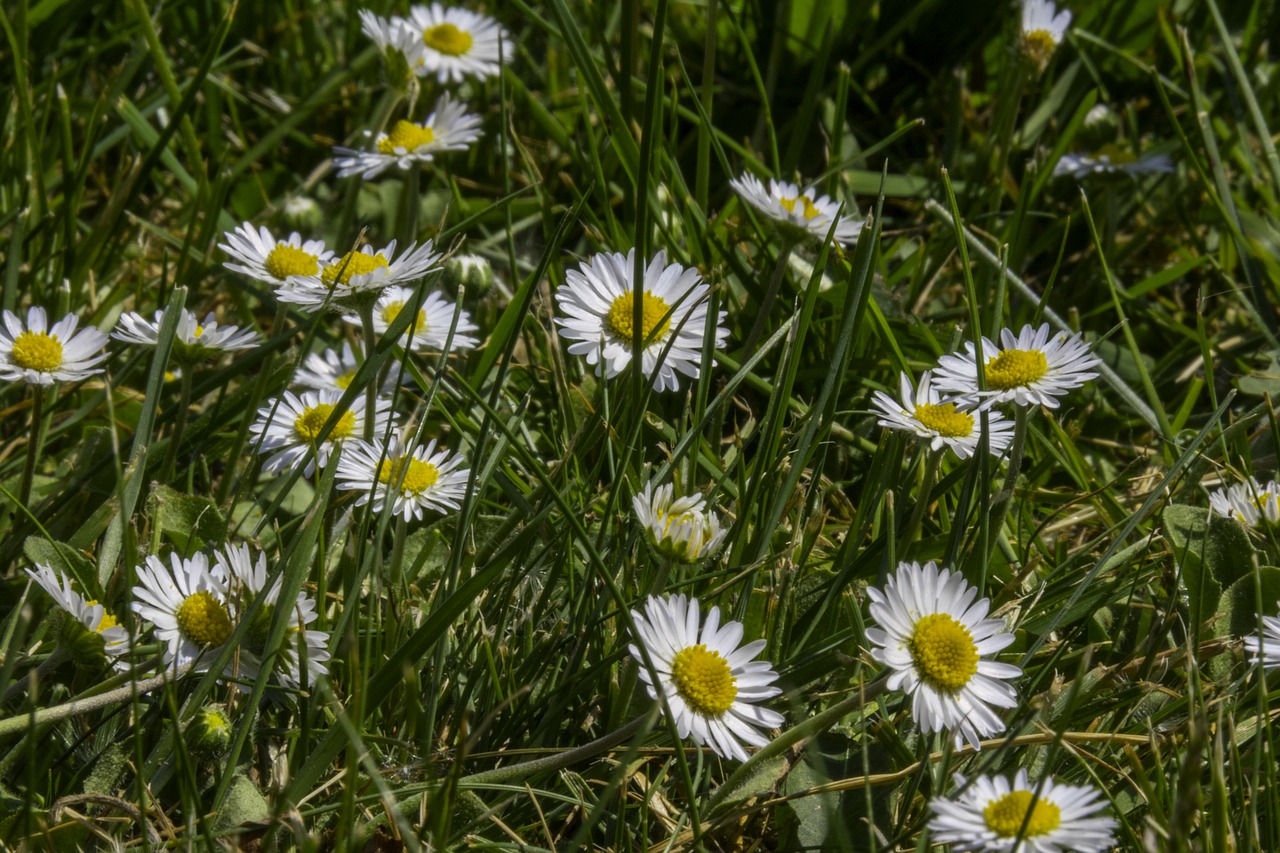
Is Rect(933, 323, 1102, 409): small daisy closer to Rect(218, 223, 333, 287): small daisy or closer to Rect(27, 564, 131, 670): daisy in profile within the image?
Rect(218, 223, 333, 287): small daisy

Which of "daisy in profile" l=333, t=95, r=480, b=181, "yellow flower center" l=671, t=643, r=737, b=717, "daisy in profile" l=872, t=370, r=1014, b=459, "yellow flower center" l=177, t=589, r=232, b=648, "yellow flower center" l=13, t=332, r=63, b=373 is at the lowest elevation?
"yellow flower center" l=177, t=589, r=232, b=648

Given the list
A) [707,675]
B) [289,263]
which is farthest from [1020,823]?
[289,263]

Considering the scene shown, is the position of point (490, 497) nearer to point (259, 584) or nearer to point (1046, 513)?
point (259, 584)

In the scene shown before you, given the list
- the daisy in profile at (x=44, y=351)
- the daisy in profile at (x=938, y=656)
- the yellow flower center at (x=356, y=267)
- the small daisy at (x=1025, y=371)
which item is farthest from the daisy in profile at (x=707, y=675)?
the daisy in profile at (x=44, y=351)

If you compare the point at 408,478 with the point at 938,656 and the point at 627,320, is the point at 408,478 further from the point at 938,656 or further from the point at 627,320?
the point at 938,656

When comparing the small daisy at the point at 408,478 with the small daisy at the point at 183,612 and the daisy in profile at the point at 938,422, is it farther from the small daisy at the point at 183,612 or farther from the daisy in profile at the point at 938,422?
the daisy in profile at the point at 938,422

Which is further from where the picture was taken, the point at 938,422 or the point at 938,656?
the point at 938,422

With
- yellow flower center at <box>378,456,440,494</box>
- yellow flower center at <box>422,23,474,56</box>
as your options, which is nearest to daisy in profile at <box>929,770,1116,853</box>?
yellow flower center at <box>378,456,440,494</box>
